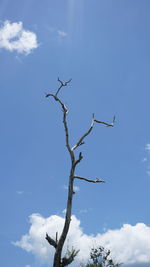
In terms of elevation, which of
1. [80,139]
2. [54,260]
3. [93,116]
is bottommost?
[54,260]

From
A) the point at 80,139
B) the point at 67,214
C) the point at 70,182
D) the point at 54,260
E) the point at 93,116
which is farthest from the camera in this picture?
the point at 93,116

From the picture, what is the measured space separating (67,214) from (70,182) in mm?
1519

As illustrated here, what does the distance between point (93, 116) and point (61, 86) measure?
2438 millimetres

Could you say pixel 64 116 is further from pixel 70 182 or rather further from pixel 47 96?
pixel 70 182

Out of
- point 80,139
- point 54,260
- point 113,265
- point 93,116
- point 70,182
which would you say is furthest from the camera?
point 113,265

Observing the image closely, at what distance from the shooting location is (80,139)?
54.2 ft

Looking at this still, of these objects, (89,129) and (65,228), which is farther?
(89,129)

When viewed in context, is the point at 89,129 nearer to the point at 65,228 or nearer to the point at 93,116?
the point at 93,116

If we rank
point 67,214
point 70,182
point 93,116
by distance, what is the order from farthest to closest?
point 93,116 < point 70,182 < point 67,214

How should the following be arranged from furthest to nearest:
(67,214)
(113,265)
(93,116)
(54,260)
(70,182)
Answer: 1. (113,265)
2. (93,116)
3. (70,182)
4. (67,214)
5. (54,260)

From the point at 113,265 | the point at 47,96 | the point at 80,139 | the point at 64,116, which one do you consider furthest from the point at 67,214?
the point at 113,265

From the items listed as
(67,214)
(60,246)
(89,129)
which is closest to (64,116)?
(89,129)

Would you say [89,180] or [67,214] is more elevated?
[89,180]

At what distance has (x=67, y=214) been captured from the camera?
45.6 feet
